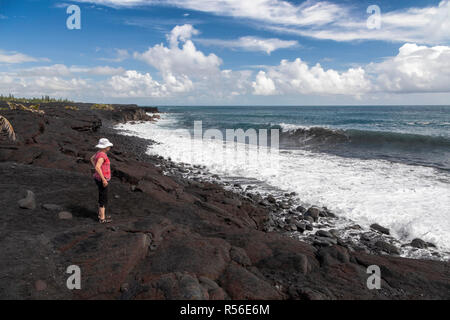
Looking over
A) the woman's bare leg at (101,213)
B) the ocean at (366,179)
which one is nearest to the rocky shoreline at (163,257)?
the woman's bare leg at (101,213)

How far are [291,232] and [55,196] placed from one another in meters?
5.73

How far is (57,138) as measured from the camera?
12438mm

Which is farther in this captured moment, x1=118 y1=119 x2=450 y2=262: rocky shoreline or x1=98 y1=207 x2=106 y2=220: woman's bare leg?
x1=118 y1=119 x2=450 y2=262: rocky shoreline

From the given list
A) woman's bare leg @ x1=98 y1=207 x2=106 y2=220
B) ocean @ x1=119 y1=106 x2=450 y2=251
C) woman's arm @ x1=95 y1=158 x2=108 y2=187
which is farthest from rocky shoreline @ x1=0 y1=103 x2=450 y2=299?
ocean @ x1=119 y1=106 x2=450 y2=251

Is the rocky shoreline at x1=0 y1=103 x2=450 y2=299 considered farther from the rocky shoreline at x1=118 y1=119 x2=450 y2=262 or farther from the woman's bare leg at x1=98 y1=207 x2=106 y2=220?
the woman's bare leg at x1=98 y1=207 x2=106 y2=220

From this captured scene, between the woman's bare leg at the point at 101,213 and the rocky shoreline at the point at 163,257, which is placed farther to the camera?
the woman's bare leg at the point at 101,213

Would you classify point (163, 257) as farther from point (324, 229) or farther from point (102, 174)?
point (324, 229)
